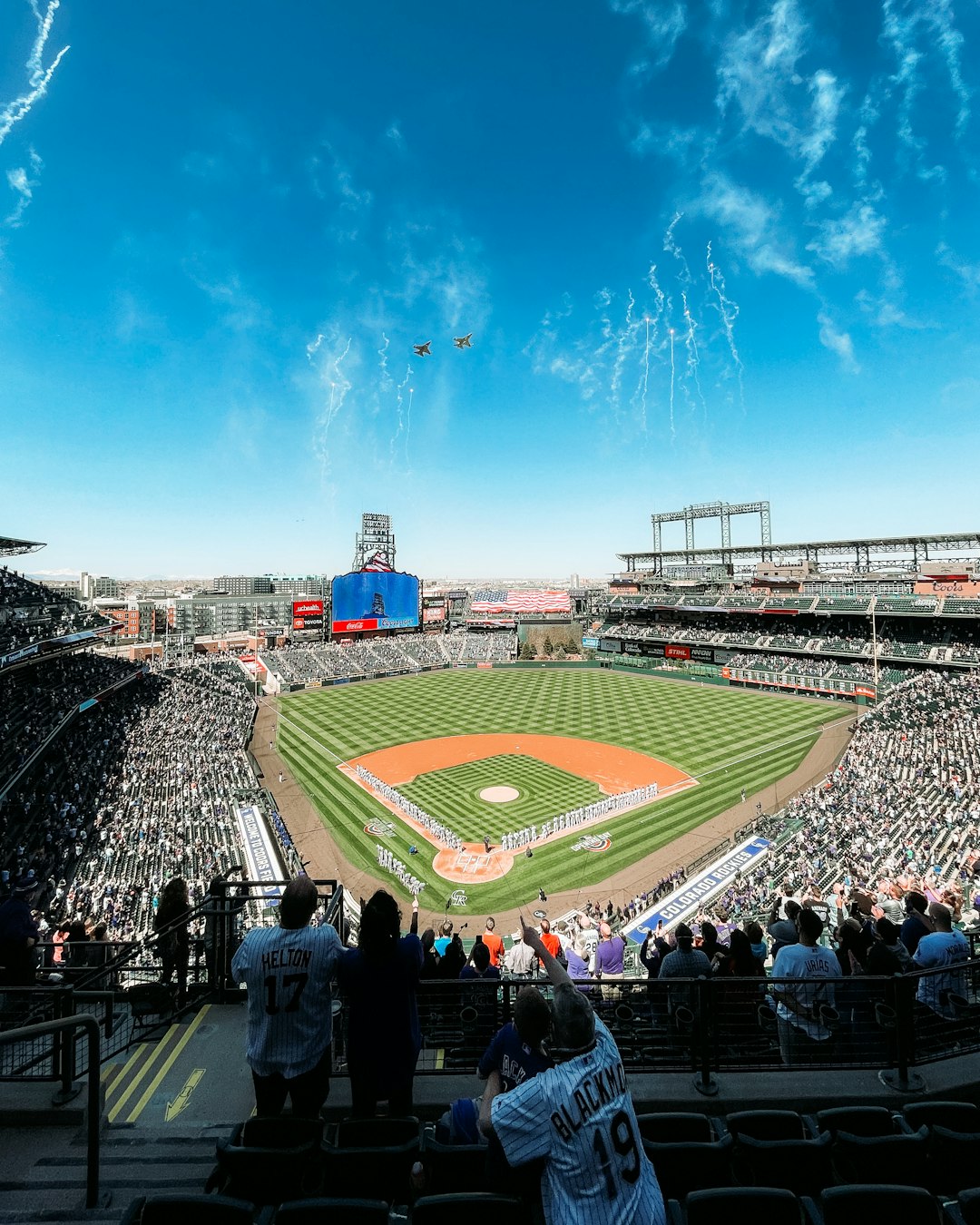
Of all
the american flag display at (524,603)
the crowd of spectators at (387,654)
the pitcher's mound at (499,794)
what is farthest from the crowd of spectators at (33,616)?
the american flag display at (524,603)

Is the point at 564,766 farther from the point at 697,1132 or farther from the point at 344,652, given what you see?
the point at 344,652

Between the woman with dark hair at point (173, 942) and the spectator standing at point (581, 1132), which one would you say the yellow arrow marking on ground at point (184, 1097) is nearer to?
the woman with dark hair at point (173, 942)

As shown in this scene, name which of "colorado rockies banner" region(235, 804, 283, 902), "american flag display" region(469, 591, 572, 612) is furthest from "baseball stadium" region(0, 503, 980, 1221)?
"american flag display" region(469, 591, 572, 612)

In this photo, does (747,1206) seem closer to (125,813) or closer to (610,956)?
(610,956)

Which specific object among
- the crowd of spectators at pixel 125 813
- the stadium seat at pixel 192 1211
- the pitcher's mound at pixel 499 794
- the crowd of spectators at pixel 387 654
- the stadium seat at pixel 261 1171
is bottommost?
the pitcher's mound at pixel 499 794

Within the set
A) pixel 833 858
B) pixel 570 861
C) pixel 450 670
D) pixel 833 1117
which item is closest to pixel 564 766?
pixel 570 861

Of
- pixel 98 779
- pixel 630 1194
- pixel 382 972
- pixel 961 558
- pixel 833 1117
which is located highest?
pixel 961 558

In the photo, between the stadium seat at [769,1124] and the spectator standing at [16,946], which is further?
the spectator standing at [16,946]
